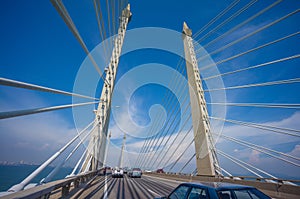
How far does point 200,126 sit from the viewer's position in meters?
14.0

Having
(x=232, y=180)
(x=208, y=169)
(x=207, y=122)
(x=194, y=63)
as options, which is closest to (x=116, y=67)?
(x=194, y=63)

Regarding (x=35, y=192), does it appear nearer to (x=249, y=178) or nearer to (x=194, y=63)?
(x=249, y=178)

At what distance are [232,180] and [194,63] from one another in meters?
11.0

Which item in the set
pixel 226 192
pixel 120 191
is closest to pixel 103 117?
pixel 120 191

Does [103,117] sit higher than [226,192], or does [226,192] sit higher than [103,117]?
[103,117]

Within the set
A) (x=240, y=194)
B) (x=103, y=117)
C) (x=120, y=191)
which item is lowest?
(x=120, y=191)

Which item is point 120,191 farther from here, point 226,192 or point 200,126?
point 226,192

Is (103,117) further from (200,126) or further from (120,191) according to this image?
(200,126)

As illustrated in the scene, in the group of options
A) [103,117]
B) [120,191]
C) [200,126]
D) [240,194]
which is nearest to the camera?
[240,194]

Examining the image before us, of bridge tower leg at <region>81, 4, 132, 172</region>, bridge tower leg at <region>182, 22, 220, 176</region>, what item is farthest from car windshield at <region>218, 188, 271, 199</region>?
bridge tower leg at <region>81, 4, 132, 172</region>

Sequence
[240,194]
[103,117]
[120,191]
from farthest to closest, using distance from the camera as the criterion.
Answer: [103,117] < [120,191] < [240,194]

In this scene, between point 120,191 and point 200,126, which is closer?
point 120,191

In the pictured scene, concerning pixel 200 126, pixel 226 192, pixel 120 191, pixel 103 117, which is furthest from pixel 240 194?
pixel 103 117

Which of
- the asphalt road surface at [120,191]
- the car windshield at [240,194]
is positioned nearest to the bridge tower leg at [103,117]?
the asphalt road surface at [120,191]
